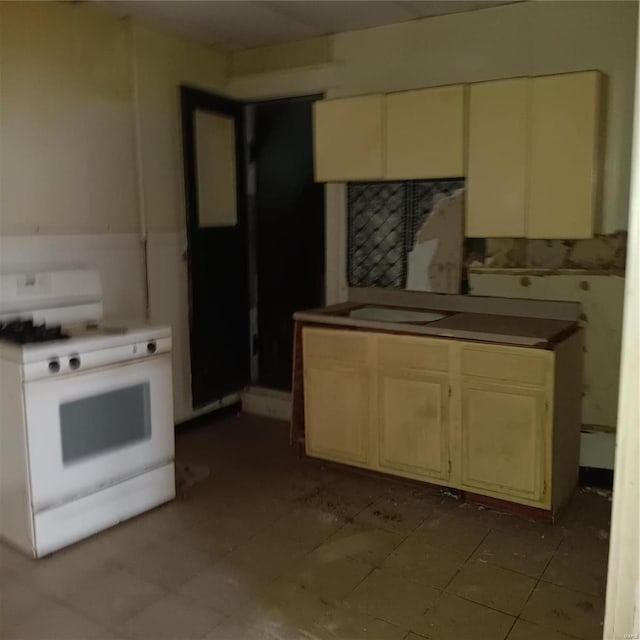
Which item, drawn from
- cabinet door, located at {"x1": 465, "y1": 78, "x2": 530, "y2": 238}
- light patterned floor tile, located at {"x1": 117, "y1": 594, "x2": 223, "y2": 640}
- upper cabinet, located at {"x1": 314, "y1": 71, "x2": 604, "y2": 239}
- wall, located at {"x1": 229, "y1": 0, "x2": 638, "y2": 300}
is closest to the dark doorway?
wall, located at {"x1": 229, "y1": 0, "x2": 638, "y2": 300}

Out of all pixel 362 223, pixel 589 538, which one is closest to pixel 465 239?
pixel 362 223

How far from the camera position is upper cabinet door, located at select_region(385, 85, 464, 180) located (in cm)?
316

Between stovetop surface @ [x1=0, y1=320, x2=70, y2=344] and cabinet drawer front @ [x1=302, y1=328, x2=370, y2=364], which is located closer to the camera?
stovetop surface @ [x1=0, y1=320, x2=70, y2=344]

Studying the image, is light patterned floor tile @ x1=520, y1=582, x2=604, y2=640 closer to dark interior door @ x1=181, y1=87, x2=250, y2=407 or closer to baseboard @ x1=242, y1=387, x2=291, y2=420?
baseboard @ x1=242, y1=387, x2=291, y2=420

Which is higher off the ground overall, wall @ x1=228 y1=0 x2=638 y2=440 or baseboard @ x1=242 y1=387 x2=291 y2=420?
wall @ x1=228 y1=0 x2=638 y2=440

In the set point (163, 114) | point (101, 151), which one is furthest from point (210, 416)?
point (163, 114)

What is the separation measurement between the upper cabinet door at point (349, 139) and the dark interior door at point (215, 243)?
2.55 ft

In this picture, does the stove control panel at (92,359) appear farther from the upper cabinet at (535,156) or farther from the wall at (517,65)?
the upper cabinet at (535,156)

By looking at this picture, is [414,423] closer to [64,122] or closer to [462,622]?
[462,622]

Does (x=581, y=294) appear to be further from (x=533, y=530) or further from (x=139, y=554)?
(x=139, y=554)

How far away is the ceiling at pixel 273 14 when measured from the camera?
3279mm

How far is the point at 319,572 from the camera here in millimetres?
2551

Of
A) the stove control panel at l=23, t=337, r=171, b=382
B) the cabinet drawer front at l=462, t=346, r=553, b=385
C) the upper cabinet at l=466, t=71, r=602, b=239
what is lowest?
the cabinet drawer front at l=462, t=346, r=553, b=385

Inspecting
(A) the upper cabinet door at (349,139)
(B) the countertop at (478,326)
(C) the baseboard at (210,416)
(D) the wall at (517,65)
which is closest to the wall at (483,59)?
(D) the wall at (517,65)
